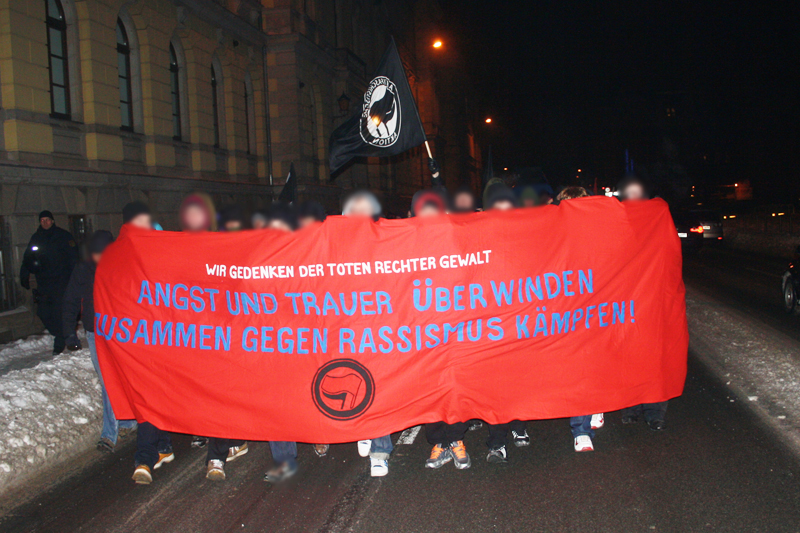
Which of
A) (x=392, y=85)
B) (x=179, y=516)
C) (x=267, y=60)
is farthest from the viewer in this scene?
(x=267, y=60)

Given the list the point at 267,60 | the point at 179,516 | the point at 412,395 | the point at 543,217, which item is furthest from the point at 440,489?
the point at 267,60

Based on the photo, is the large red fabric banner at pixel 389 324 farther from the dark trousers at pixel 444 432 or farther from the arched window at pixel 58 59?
the arched window at pixel 58 59

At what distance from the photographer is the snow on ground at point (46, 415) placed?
4943 millimetres

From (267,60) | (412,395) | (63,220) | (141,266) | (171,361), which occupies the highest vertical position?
(267,60)

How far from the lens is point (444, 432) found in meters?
4.75

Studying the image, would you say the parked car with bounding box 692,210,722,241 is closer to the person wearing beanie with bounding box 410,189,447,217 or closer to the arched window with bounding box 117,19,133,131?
the arched window with bounding box 117,19,133,131

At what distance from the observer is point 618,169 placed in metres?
85.8

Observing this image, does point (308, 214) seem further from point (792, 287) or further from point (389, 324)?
point (792, 287)

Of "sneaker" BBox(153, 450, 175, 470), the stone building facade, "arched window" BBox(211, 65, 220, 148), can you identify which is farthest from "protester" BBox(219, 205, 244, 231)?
"arched window" BBox(211, 65, 220, 148)

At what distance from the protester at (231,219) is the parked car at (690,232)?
20.8 metres

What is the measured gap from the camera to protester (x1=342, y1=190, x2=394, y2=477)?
4.64m

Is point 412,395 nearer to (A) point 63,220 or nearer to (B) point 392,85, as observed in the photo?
(B) point 392,85

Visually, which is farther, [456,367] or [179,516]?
[456,367]

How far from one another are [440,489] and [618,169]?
88591mm
